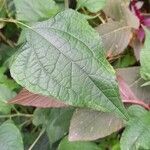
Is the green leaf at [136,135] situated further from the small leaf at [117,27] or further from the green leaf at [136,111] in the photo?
the small leaf at [117,27]

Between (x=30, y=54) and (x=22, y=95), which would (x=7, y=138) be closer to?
(x=22, y=95)

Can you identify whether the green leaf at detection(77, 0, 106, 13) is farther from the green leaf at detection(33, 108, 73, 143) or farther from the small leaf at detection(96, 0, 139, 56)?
the green leaf at detection(33, 108, 73, 143)

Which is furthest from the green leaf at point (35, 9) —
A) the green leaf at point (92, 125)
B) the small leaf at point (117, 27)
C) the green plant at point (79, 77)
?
the green leaf at point (92, 125)

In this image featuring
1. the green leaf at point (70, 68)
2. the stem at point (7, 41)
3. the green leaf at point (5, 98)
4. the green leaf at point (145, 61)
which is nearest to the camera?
the green leaf at point (70, 68)

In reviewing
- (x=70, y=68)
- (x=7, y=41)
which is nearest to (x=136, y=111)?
(x=70, y=68)

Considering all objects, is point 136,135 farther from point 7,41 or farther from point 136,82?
point 7,41

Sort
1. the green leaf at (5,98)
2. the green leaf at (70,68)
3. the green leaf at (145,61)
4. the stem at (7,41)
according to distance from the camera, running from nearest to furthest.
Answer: the green leaf at (70,68)
the green leaf at (145,61)
the green leaf at (5,98)
the stem at (7,41)

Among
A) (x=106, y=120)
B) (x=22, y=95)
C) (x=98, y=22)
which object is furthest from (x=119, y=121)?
(x=98, y=22)
